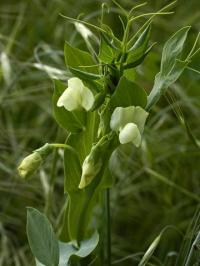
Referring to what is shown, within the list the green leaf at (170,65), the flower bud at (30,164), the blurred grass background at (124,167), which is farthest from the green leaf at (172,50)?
the blurred grass background at (124,167)

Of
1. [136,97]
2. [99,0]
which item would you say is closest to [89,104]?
[136,97]

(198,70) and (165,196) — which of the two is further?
(165,196)

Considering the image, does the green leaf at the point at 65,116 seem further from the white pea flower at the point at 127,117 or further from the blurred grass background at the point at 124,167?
the blurred grass background at the point at 124,167

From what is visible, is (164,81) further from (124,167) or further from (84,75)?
(124,167)

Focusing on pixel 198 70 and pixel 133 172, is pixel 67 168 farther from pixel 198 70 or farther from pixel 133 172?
pixel 133 172

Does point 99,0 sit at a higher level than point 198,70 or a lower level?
lower

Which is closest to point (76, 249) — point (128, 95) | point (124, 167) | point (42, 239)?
point (42, 239)

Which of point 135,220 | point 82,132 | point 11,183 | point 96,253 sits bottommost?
point 135,220
